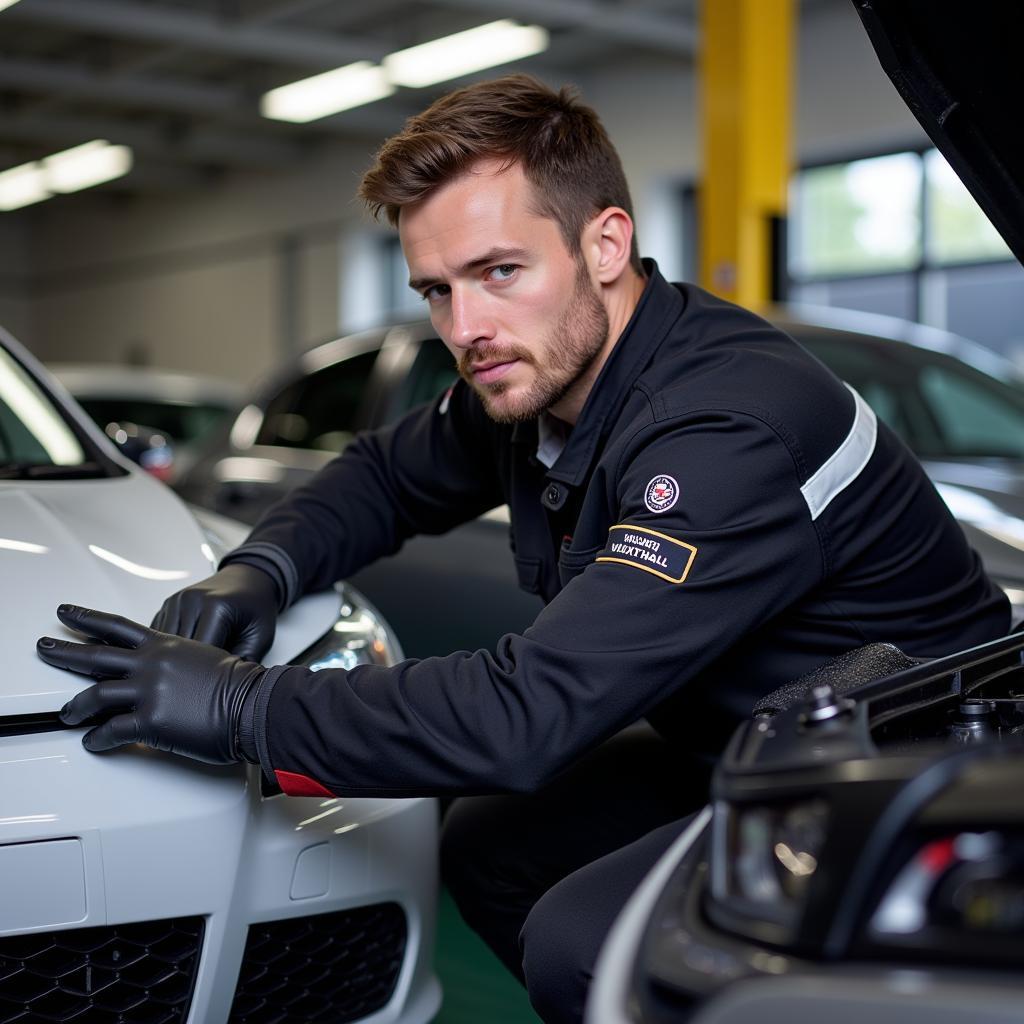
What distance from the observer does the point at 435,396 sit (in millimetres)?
2756

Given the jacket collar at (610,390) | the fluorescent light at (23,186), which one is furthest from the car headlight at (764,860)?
the fluorescent light at (23,186)

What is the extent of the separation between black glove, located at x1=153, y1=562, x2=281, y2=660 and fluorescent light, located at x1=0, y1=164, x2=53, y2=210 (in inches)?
569

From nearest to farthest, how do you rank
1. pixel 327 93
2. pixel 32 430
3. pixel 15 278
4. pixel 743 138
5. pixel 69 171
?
1. pixel 32 430
2. pixel 743 138
3. pixel 327 93
4. pixel 69 171
5. pixel 15 278

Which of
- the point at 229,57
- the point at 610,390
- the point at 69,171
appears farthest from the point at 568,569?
the point at 69,171

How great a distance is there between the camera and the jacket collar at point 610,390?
5.47 feet

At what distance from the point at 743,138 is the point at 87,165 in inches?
391

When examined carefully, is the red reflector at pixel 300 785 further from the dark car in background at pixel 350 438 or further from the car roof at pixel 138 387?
the car roof at pixel 138 387

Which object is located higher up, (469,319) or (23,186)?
(469,319)

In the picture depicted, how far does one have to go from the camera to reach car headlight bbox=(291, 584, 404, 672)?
1659mm

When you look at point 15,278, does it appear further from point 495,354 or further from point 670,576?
point 670,576

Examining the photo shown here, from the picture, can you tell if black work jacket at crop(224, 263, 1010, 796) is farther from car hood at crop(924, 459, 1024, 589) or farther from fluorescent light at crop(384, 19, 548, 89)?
fluorescent light at crop(384, 19, 548, 89)

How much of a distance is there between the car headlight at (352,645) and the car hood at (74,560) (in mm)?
198

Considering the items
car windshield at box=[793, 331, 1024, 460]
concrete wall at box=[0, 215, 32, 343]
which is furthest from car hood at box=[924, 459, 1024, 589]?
concrete wall at box=[0, 215, 32, 343]

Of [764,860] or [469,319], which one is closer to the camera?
[764,860]
